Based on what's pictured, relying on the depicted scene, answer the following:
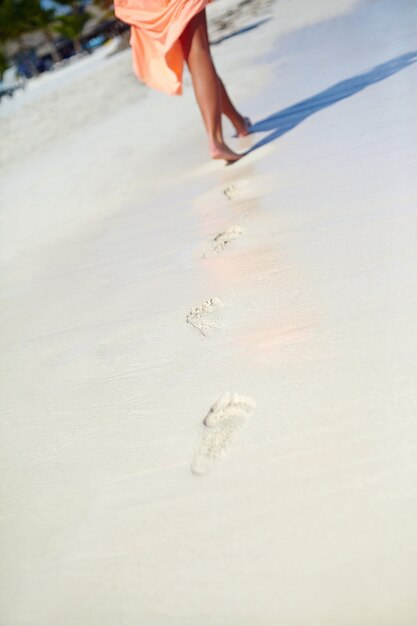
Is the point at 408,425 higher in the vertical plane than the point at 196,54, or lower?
lower

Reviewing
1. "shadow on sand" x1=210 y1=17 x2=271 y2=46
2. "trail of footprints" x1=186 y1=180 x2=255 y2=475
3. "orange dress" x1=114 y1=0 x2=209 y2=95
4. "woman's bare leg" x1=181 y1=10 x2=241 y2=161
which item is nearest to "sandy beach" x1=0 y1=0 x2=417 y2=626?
"trail of footprints" x1=186 y1=180 x2=255 y2=475

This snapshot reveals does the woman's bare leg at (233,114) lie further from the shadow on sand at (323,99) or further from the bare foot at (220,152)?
the bare foot at (220,152)

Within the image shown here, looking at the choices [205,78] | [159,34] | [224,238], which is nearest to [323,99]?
[205,78]

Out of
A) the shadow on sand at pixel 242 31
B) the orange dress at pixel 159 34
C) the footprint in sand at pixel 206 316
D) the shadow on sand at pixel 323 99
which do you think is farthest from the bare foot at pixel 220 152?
the shadow on sand at pixel 242 31

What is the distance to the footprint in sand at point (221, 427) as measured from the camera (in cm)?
95

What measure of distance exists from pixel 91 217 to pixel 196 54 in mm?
883

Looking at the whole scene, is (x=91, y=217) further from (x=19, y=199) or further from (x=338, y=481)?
(x=338, y=481)

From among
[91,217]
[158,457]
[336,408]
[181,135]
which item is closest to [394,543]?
[336,408]

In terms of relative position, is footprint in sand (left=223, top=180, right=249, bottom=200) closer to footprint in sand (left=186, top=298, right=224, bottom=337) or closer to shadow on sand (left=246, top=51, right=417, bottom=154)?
shadow on sand (left=246, top=51, right=417, bottom=154)

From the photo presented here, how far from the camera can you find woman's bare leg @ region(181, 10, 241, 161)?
224 centimetres

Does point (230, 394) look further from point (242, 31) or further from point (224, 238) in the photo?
point (242, 31)

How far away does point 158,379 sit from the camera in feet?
4.05

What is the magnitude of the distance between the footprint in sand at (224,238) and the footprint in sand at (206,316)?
1.03 feet

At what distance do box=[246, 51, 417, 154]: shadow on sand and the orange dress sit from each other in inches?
→ 19.6
